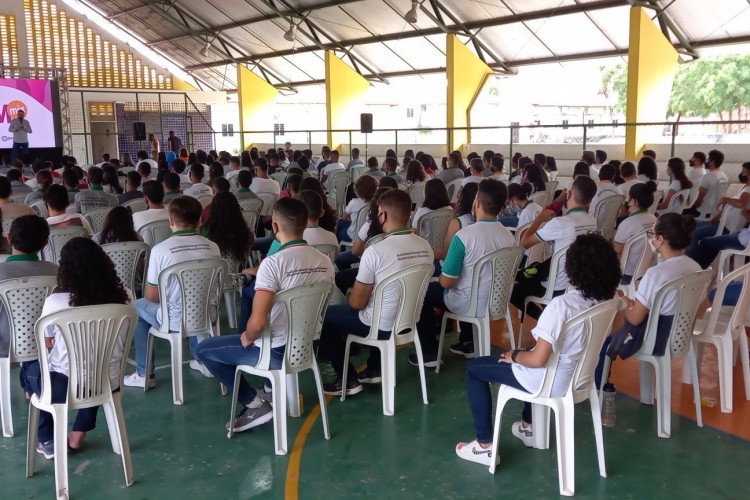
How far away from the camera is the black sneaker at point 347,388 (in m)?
4.05

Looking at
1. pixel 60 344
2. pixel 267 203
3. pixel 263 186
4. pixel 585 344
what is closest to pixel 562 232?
pixel 585 344

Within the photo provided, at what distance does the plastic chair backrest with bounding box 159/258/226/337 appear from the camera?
12.2 feet

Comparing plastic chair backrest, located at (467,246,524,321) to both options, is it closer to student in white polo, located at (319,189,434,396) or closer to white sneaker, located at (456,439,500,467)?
student in white polo, located at (319,189,434,396)

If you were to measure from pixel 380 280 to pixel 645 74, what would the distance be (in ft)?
37.7

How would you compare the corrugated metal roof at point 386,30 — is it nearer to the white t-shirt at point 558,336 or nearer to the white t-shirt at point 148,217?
the white t-shirt at point 148,217

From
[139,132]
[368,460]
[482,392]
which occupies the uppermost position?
[139,132]

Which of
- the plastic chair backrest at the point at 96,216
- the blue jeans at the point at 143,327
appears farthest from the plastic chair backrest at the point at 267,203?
the blue jeans at the point at 143,327

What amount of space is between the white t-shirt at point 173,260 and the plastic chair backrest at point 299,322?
767mm

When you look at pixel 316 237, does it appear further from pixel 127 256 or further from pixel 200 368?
pixel 127 256

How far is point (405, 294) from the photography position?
146 inches

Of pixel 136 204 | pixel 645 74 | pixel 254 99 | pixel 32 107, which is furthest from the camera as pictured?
pixel 254 99

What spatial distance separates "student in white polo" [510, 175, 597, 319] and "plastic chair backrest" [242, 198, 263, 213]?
2.94 m

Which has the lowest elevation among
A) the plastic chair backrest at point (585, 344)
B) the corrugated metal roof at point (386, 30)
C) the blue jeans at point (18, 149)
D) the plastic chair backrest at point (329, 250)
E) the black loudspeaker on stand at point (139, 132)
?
the plastic chair backrest at point (585, 344)

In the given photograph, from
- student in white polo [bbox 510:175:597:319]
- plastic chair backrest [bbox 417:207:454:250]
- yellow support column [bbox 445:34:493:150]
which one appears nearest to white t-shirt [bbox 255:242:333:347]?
student in white polo [bbox 510:175:597:319]
